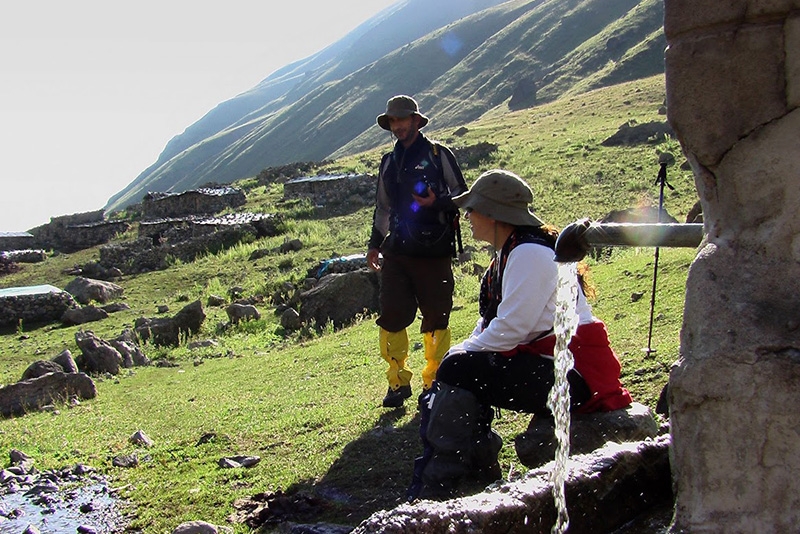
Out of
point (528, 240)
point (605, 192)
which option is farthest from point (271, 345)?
point (605, 192)

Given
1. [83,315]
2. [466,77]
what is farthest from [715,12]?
[466,77]

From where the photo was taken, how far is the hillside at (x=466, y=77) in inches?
3046

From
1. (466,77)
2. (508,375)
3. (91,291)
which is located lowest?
(91,291)

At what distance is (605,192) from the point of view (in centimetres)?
2097

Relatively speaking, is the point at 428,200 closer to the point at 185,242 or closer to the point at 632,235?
the point at 632,235

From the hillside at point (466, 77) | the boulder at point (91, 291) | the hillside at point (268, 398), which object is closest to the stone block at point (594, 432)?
the hillside at point (268, 398)

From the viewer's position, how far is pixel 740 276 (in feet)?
7.71

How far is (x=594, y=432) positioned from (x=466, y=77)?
104 meters

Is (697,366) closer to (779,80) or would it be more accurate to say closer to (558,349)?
(779,80)

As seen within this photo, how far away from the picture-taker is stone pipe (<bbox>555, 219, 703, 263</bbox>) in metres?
2.86

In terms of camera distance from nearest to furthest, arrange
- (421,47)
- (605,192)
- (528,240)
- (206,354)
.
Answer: (528,240) < (206,354) < (605,192) < (421,47)

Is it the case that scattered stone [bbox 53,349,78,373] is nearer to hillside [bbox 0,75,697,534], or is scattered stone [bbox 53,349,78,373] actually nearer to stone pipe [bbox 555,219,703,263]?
hillside [bbox 0,75,697,534]

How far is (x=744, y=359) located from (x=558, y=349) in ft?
5.13

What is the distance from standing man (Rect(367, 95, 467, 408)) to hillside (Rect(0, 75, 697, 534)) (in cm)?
47
